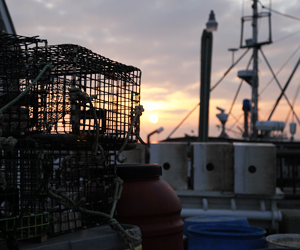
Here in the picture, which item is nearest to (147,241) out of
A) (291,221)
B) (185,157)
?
(291,221)

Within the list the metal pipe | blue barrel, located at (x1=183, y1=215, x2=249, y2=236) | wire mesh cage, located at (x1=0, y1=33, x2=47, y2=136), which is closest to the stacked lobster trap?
wire mesh cage, located at (x1=0, y1=33, x2=47, y2=136)

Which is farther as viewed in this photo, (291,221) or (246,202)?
(246,202)

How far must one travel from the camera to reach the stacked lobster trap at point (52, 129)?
7.88 ft

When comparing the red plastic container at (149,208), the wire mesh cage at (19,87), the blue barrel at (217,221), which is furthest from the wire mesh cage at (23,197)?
the blue barrel at (217,221)

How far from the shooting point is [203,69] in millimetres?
11344

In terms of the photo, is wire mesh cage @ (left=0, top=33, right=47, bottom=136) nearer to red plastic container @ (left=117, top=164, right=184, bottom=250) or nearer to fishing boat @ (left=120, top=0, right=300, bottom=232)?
red plastic container @ (left=117, top=164, right=184, bottom=250)

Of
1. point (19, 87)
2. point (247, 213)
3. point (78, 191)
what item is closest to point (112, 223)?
point (78, 191)

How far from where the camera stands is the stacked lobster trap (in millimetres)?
2400

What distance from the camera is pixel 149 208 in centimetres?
325

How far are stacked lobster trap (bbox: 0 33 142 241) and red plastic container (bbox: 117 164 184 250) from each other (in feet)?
0.48

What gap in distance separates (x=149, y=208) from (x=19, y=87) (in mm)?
1319

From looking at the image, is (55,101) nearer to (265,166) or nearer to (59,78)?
(59,78)

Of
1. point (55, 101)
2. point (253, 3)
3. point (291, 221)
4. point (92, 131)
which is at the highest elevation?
point (253, 3)

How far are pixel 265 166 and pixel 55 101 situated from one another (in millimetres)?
5254
